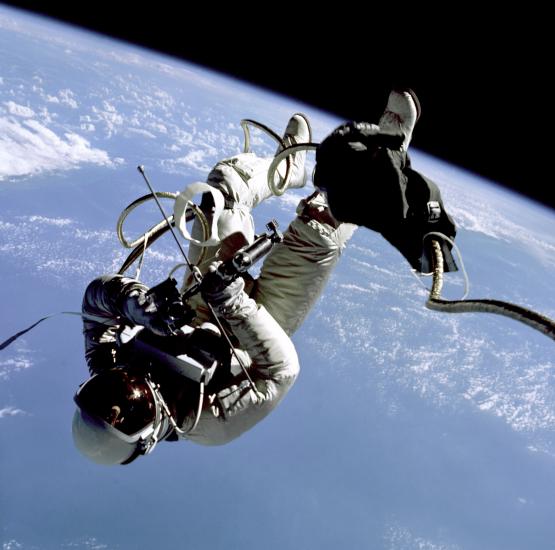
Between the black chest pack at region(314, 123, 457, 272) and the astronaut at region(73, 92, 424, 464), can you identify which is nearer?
the black chest pack at region(314, 123, 457, 272)

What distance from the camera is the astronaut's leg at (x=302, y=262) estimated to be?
2.13 m

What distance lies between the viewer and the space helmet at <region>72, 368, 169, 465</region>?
5.73 feet

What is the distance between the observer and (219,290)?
151cm

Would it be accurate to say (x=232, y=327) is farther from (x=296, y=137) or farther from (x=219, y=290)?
(x=296, y=137)

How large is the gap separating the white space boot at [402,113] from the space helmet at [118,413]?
1.50 m

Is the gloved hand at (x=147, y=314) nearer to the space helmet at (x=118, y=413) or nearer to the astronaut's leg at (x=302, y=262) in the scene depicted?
the space helmet at (x=118, y=413)

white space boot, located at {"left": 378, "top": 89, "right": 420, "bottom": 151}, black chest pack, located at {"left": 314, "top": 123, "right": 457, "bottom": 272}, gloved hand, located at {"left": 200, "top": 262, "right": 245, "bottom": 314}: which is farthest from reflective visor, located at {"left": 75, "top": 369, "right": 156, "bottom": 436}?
white space boot, located at {"left": 378, "top": 89, "right": 420, "bottom": 151}

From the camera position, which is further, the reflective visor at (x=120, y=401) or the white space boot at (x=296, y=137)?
the white space boot at (x=296, y=137)

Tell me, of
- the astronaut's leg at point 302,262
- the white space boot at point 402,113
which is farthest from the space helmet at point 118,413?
the white space boot at point 402,113

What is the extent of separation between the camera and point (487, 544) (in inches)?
552

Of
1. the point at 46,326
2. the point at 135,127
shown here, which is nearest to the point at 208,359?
the point at 46,326

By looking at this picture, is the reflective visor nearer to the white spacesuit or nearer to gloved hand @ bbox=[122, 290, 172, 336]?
the white spacesuit

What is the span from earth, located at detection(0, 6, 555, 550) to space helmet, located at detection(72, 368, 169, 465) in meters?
1.23

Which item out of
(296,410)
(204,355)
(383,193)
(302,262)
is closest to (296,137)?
(302,262)
